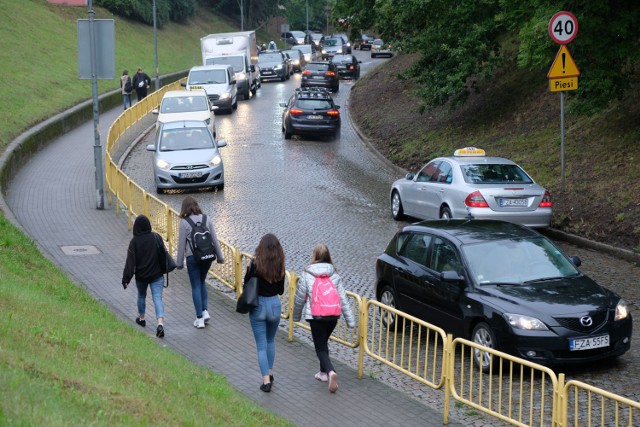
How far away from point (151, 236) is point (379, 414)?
169 inches

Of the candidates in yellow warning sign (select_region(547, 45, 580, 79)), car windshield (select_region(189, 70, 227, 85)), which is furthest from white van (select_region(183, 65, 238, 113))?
yellow warning sign (select_region(547, 45, 580, 79))

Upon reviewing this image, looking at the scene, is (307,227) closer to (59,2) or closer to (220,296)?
(220,296)

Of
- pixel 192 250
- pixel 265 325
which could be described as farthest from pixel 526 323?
pixel 192 250

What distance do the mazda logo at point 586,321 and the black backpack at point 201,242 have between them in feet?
15.4

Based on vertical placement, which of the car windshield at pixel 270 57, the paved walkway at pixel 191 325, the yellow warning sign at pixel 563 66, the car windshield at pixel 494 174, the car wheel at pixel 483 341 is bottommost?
the paved walkway at pixel 191 325

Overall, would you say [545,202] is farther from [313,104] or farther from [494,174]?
[313,104]

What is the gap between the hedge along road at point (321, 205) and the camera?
A: 570 inches

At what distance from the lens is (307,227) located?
66.5 feet

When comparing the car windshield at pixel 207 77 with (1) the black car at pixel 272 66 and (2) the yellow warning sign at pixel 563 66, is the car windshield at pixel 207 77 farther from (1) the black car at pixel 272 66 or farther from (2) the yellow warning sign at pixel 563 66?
(2) the yellow warning sign at pixel 563 66

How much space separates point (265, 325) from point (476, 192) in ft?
28.3

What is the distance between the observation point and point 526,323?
34.8 feet

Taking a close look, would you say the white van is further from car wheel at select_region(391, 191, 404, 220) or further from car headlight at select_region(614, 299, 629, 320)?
car headlight at select_region(614, 299, 629, 320)

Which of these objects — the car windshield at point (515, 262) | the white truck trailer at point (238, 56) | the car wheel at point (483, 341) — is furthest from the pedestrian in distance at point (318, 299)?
the white truck trailer at point (238, 56)

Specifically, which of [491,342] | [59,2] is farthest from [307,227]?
[59,2]
